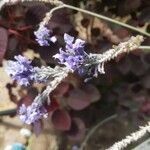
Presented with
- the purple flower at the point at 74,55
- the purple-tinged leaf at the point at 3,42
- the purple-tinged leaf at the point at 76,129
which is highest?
the purple flower at the point at 74,55

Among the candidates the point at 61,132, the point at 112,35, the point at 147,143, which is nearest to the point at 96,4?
the point at 112,35

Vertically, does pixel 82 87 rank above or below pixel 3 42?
below

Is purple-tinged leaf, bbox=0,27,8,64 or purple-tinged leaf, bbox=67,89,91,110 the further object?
purple-tinged leaf, bbox=67,89,91,110

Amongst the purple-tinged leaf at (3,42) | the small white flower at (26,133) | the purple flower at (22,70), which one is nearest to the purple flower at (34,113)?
the purple flower at (22,70)

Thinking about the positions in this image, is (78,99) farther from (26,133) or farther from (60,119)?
(26,133)

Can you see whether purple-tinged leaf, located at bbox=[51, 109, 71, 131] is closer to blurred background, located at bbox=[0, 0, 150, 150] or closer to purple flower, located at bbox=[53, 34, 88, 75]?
blurred background, located at bbox=[0, 0, 150, 150]

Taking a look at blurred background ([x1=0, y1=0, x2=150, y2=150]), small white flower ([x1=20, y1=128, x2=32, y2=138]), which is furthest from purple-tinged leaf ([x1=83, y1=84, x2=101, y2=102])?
small white flower ([x1=20, y1=128, x2=32, y2=138])

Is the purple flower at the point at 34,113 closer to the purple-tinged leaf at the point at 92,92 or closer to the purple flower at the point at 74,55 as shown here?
the purple flower at the point at 74,55

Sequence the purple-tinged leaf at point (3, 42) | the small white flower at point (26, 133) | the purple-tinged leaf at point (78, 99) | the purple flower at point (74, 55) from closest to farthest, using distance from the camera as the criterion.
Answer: the purple flower at point (74, 55) → the purple-tinged leaf at point (3, 42) → the purple-tinged leaf at point (78, 99) → the small white flower at point (26, 133)

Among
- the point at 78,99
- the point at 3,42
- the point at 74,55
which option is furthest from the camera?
the point at 78,99

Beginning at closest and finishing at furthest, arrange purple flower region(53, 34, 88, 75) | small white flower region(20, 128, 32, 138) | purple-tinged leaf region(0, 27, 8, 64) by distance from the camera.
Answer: purple flower region(53, 34, 88, 75) → purple-tinged leaf region(0, 27, 8, 64) → small white flower region(20, 128, 32, 138)

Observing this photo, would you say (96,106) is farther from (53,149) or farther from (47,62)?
(47,62)

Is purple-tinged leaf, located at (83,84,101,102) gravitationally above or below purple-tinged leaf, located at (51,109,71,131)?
above

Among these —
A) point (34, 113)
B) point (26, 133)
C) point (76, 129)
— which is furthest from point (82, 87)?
point (34, 113)
